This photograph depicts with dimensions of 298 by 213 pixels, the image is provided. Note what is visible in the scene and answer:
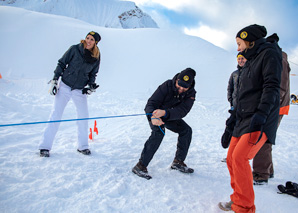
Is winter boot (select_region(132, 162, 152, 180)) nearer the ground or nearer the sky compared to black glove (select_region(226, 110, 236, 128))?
nearer the ground

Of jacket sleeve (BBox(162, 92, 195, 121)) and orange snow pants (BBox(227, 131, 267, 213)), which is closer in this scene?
orange snow pants (BBox(227, 131, 267, 213))

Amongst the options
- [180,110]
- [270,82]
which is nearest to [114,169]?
[180,110]

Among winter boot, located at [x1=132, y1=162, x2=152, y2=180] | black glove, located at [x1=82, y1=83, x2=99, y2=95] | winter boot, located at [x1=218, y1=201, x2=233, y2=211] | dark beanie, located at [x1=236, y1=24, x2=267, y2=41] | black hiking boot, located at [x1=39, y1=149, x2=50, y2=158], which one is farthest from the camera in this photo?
black glove, located at [x1=82, y1=83, x2=99, y2=95]

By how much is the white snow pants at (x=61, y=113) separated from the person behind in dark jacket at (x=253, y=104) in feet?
8.20

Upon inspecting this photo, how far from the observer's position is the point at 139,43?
21047 millimetres

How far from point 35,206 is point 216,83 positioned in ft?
49.1

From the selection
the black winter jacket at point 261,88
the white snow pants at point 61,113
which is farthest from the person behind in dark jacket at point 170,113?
the white snow pants at point 61,113

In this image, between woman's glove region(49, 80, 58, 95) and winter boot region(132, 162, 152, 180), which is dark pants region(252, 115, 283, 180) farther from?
woman's glove region(49, 80, 58, 95)

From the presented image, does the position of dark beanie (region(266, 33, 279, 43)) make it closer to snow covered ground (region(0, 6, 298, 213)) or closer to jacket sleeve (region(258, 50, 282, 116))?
jacket sleeve (region(258, 50, 282, 116))

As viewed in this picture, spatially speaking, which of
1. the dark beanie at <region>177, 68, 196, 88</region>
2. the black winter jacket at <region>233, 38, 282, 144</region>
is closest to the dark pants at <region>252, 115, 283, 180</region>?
the black winter jacket at <region>233, 38, 282, 144</region>

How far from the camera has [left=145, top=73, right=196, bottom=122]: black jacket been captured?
2923 millimetres

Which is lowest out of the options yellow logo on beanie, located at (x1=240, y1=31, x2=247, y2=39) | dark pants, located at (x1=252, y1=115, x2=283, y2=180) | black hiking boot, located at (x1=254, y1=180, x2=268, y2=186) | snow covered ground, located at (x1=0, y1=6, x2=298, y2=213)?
snow covered ground, located at (x1=0, y1=6, x2=298, y2=213)

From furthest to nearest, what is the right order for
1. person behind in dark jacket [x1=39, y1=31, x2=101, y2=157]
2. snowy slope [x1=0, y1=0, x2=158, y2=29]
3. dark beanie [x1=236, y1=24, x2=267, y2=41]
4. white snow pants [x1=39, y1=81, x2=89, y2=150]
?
snowy slope [x1=0, y1=0, x2=158, y2=29], person behind in dark jacket [x1=39, y1=31, x2=101, y2=157], white snow pants [x1=39, y1=81, x2=89, y2=150], dark beanie [x1=236, y1=24, x2=267, y2=41]

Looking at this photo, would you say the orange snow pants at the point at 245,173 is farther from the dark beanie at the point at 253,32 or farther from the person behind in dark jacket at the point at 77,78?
the person behind in dark jacket at the point at 77,78
